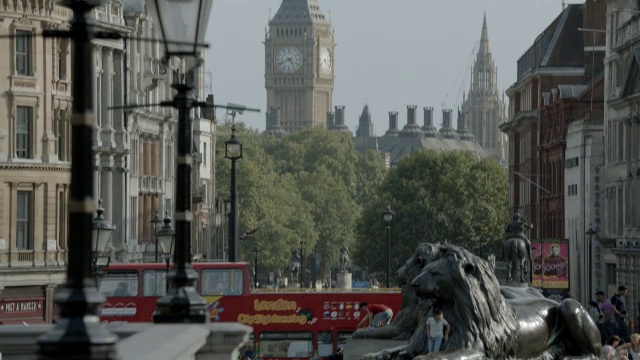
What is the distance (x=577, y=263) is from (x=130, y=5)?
3368 centimetres

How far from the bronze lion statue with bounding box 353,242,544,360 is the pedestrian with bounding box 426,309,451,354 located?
0.42ft

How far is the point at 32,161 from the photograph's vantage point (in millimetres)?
62500

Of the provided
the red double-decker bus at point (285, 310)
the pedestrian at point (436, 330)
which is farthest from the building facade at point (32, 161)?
the pedestrian at point (436, 330)

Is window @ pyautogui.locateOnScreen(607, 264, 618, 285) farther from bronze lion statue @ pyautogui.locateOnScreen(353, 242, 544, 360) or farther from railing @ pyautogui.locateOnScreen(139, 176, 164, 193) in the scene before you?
bronze lion statue @ pyautogui.locateOnScreen(353, 242, 544, 360)

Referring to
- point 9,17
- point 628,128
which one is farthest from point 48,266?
point 628,128

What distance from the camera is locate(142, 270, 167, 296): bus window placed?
5225cm

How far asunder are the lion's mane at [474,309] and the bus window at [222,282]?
37131 millimetres

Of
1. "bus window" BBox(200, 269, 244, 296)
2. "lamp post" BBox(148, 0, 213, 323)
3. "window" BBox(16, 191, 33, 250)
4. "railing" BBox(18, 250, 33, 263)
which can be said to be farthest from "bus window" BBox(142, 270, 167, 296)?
"lamp post" BBox(148, 0, 213, 323)

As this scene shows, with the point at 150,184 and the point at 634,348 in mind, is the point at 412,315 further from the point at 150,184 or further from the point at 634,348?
the point at 150,184

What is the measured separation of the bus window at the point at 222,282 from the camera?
177 feet

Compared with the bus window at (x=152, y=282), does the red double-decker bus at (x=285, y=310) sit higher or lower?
lower

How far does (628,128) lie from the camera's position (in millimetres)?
91500

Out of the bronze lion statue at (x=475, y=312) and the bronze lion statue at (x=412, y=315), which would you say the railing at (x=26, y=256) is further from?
the bronze lion statue at (x=475, y=312)

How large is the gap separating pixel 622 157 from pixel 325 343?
39802mm
